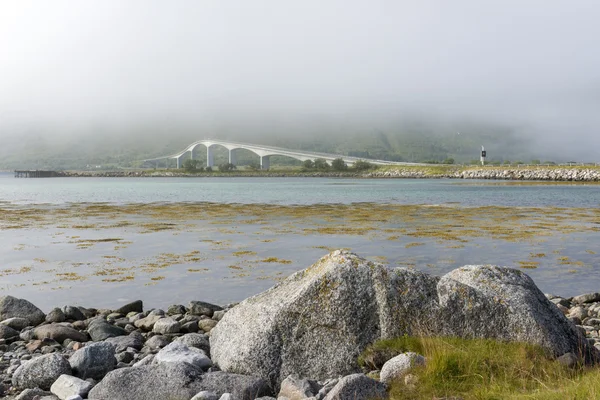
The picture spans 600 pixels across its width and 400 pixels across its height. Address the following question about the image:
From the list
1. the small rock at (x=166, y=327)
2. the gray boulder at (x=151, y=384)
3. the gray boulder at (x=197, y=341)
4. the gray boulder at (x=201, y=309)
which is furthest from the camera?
the gray boulder at (x=201, y=309)

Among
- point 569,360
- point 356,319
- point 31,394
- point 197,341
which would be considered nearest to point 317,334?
point 356,319

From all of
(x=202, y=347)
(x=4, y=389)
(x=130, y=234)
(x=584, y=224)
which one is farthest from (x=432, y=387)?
(x=584, y=224)

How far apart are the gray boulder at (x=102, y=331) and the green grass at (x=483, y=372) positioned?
541cm

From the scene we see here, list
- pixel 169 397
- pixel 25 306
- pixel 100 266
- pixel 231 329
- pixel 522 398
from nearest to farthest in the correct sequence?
pixel 522 398, pixel 169 397, pixel 231 329, pixel 25 306, pixel 100 266

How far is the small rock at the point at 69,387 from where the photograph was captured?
7.59 m

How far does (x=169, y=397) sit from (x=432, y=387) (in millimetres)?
3334

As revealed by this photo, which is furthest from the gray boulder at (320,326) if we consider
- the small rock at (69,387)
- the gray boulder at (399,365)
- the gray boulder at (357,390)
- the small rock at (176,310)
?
the small rock at (176,310)

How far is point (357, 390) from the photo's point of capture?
6.73 metres

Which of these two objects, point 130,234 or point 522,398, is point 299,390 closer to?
point 522,398

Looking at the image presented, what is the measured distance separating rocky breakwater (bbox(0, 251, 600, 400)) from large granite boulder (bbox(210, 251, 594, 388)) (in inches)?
0.6

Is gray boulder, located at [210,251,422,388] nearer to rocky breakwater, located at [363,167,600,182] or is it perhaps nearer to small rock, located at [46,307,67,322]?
small rock, located at [46,307,67,322]

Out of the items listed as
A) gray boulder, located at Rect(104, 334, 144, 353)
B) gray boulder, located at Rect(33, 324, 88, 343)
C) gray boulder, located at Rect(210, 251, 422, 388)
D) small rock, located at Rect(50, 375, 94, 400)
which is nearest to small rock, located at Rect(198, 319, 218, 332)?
gray boulder, located at Rect(104, 334, 144, 353)

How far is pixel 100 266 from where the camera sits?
66.9 ft

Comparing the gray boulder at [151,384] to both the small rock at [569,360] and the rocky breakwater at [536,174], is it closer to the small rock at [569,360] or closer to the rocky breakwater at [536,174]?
the small rock at [569,360]
